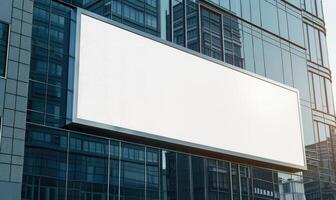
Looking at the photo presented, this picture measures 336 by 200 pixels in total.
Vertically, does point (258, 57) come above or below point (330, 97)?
above

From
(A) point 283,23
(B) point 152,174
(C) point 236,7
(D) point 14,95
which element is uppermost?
(A) point 283,23

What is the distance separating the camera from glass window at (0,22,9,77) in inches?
869

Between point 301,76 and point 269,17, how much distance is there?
538 cm

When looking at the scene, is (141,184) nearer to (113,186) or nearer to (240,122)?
(113,186)

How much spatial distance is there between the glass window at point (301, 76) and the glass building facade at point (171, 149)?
0.10m

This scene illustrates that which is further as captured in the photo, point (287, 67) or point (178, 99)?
point (287, 67)

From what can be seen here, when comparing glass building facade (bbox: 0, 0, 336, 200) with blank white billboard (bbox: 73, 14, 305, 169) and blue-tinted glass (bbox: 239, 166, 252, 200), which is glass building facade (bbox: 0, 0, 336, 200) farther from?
blank white billboard (bbox: 73, 14, 305, 169)

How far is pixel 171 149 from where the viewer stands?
28609 millimetres

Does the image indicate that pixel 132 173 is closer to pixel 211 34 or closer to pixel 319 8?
pixel 211 34

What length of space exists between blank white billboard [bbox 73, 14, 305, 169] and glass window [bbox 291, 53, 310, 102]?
99.5 inches

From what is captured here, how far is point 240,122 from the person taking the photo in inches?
1342

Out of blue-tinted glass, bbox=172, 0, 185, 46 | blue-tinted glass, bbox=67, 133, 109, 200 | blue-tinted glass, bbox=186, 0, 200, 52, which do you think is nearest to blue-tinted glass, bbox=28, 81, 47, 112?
blue-tinted glass, bbox=67, 133, 109, 200

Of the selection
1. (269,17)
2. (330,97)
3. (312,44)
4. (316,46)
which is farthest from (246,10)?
(330,97)

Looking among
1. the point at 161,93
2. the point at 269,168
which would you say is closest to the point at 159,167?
the point at 161,93
